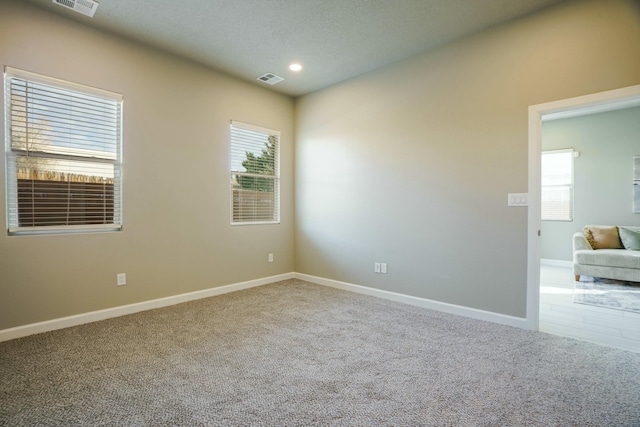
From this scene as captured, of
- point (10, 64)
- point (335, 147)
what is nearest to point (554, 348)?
point (335, 147)

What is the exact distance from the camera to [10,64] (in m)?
2.63

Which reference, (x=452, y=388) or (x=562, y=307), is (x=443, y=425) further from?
(x=562, y=307)

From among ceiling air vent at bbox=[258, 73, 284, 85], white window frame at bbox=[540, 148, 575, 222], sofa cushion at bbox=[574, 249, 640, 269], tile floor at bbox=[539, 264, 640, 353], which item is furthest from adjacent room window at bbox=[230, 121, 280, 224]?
white window frame at bbox=[540, 148, 575, 222]

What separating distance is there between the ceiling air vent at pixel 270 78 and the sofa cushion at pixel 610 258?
5.14 metres

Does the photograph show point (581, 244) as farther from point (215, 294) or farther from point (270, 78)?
point (215, 294)

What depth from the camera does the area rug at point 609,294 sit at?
3.66 m

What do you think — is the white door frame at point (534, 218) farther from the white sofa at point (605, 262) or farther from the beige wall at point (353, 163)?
the white sofa at point (605, 262)

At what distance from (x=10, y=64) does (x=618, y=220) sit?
27.4 feet

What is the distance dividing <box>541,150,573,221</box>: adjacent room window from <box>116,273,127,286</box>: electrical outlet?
7.14m

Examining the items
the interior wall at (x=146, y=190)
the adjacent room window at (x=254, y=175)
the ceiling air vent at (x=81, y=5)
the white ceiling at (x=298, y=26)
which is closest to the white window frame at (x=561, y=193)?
the white ceiling at (x=298, y=26)

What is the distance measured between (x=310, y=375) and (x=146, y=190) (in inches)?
103

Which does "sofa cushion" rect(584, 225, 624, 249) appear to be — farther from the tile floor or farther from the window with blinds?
the window with blinds

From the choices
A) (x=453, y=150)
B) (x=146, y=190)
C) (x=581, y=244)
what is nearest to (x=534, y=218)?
(x=453, y=150)

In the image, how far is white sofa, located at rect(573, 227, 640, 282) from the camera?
4.35 metres
